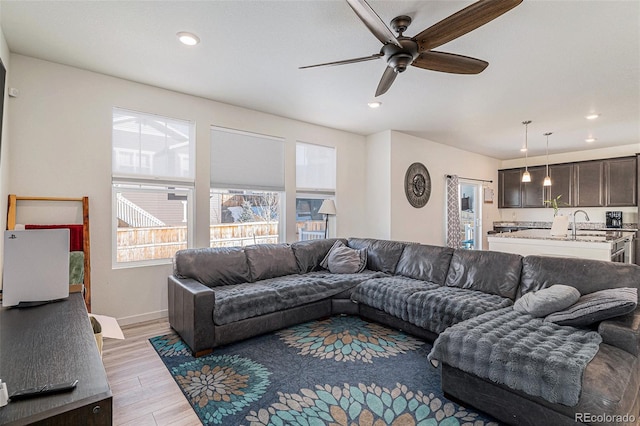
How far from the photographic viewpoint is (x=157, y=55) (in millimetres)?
2809

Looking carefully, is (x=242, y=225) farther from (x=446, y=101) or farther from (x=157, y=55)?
(x=446, y=101)

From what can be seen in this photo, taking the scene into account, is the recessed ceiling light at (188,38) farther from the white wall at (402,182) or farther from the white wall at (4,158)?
the white wall at (402,182)

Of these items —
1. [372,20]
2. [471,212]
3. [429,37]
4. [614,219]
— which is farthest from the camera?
[471,212]

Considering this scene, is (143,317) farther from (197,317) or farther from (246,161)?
(246,161)

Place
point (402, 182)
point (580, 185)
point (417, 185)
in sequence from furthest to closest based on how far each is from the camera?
point (580, 185)
point (417, 185)
point (402, 182)

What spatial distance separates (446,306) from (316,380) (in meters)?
1.27

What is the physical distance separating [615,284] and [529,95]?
237 cm

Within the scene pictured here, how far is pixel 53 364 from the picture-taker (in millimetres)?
964

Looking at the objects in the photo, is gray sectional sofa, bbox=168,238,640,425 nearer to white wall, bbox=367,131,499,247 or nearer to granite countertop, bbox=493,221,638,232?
white wall, bbox=367,131,499,247

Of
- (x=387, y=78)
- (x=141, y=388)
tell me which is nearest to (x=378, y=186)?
(x=387, y=78)

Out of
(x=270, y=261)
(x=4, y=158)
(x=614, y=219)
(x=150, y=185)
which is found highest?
(x=4, y=158)

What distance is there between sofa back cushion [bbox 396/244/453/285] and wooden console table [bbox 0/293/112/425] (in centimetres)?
315

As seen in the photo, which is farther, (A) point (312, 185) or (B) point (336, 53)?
(A) point (312, 185)

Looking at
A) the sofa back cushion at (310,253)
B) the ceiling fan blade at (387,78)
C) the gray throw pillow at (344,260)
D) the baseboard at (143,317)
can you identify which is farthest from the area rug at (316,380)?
the ceiling fan blade at (387,78)
